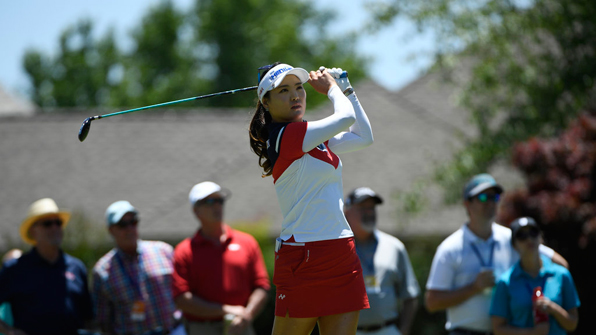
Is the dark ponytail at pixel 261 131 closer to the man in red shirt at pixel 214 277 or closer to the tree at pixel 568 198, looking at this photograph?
the man in red shirt at pixel 214 277

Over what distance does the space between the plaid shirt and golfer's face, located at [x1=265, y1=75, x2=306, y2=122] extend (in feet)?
11.4

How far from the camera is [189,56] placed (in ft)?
127

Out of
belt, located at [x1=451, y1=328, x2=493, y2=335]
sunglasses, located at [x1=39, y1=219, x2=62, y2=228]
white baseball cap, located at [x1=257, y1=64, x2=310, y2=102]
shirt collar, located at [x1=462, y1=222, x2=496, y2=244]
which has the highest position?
white baseball cap, located at [x1=257, y1=64, x2=310, y2=102]

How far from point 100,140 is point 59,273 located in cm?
1237

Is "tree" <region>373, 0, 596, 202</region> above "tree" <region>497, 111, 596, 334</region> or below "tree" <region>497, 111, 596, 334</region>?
above

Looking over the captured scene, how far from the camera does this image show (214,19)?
36625 mm

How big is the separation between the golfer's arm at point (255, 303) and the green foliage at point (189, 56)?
2579 centimetres

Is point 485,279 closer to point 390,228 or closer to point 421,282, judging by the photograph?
point 421,282

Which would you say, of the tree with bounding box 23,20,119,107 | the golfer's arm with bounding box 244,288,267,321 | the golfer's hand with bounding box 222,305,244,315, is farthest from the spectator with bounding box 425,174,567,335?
the tree with bounding box 23,20,119,107

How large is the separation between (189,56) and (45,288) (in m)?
33.3

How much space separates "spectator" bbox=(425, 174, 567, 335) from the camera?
5.93 metres

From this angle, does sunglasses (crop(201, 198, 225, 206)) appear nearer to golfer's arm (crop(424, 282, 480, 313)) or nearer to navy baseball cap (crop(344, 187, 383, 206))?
navy baseball cap (crop(344, 187, 383, 206))

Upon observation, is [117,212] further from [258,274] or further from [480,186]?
[480,186]

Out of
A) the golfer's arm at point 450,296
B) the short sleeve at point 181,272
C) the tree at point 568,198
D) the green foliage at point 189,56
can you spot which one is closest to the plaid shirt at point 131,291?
the short sleeve at point 181,272
